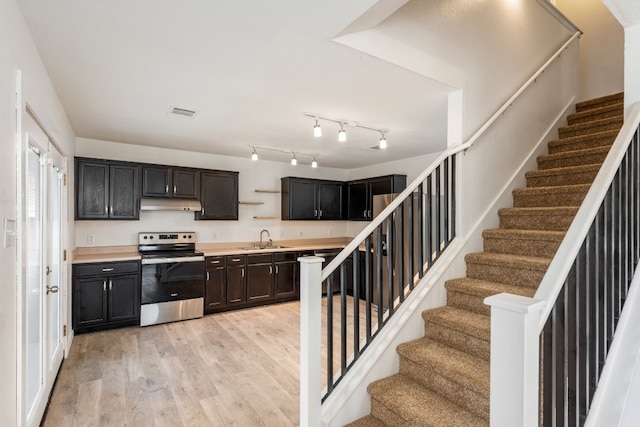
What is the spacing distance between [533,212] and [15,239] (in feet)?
11.7

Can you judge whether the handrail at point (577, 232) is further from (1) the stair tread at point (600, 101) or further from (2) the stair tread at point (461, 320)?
(1) the stair tread at point (600, 101)

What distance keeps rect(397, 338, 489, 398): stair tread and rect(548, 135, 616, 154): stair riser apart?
258cm

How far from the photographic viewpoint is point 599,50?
14.8 ft

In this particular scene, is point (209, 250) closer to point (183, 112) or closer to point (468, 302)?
point (183, 112)

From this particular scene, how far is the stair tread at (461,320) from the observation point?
2.11 metres

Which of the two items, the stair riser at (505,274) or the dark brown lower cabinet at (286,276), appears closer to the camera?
the stair riser at (505,274)

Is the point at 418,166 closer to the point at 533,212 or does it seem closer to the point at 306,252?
the point at 306,252

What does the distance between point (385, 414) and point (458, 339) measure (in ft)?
2.24

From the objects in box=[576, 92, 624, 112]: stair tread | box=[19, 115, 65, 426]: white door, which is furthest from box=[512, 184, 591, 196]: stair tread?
box=[19, 115, 65, 426]: white door

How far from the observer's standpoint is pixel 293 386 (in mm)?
2936

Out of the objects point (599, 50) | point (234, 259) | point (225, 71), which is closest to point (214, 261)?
point (234, 259)

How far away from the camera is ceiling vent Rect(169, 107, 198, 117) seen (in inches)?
131

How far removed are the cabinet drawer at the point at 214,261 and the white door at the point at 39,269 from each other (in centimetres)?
194

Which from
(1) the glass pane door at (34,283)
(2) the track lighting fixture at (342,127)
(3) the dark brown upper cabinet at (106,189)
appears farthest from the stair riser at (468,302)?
(3) the dark brown upper cabinet at (106,189)
